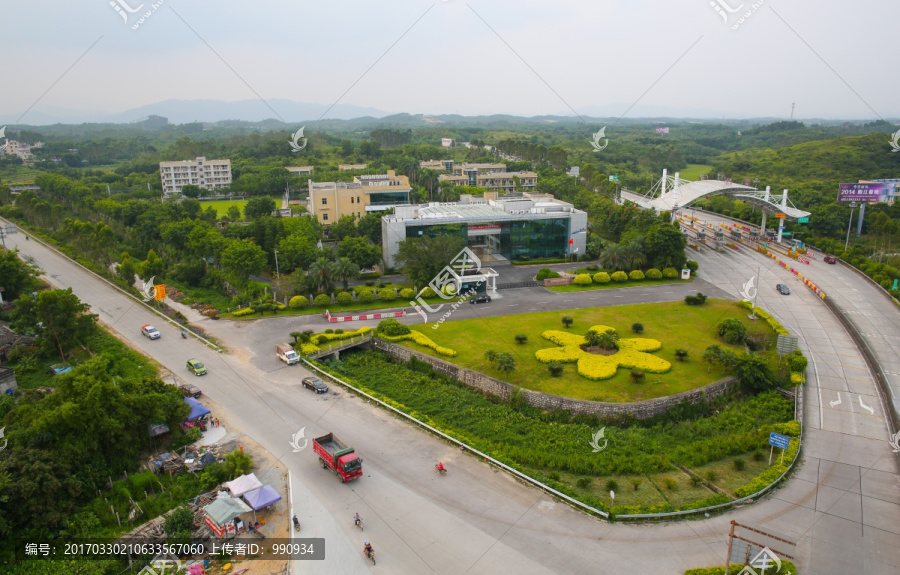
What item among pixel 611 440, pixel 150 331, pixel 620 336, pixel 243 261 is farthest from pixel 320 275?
pixel 611 440

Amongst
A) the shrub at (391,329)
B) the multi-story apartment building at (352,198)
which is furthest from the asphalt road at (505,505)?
the multi-story apartment building at (352,198)

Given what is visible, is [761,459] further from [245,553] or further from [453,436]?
[245,553]

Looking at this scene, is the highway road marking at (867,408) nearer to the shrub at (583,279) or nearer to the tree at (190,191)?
the shrub at (583,279)

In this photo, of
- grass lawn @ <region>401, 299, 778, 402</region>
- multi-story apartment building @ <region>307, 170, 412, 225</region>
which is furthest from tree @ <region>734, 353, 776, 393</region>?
multi-story apartment building @ <region>307, 170, 412, 225</region>

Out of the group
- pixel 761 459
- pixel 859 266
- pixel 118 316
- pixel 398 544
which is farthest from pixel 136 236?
pixel 859 266

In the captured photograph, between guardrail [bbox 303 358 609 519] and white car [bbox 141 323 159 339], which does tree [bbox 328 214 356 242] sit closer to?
white car [bbox 141 323 159 339]

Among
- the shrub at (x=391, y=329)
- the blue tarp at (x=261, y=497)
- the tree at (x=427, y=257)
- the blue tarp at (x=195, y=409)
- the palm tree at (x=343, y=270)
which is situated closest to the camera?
the blue tarp at (x=261, y=497)

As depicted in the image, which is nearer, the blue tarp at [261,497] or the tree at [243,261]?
the blue tarp at [261,497]
